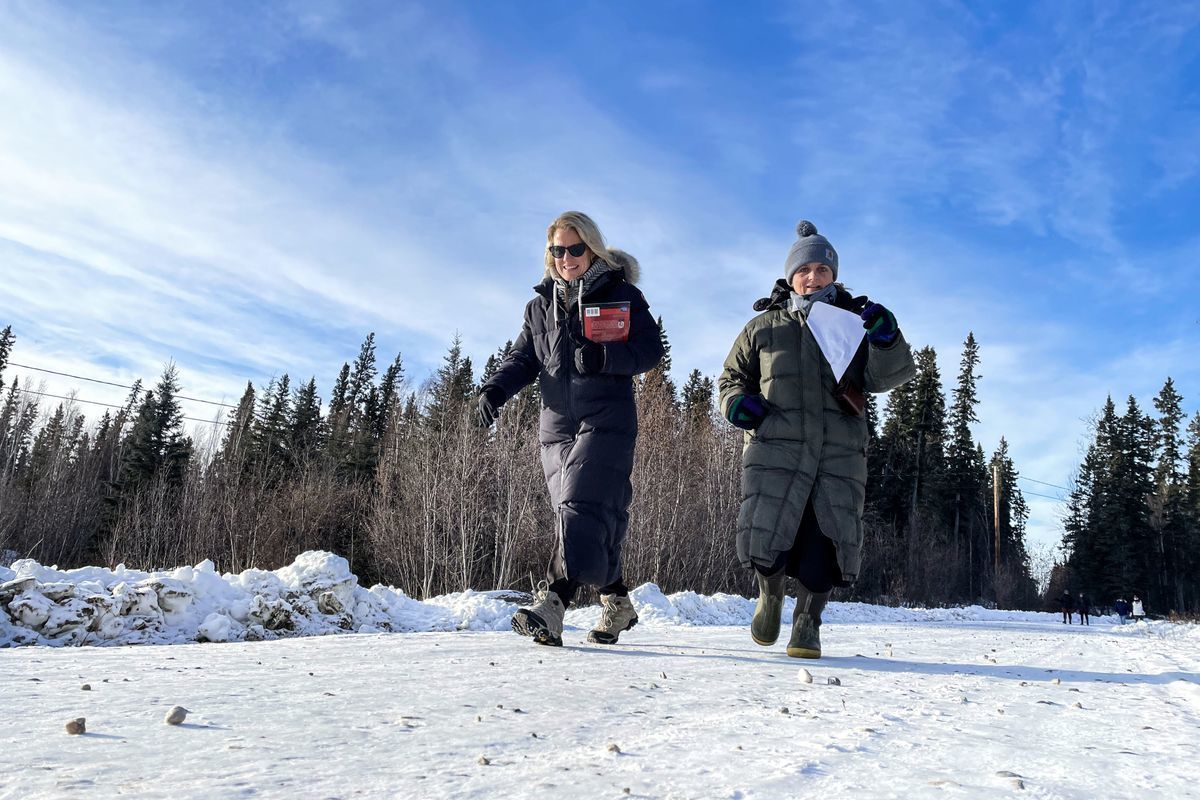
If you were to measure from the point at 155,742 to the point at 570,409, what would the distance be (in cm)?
262

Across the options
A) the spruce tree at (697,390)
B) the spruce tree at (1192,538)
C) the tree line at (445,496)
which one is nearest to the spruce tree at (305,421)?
the tree line at (445,496)

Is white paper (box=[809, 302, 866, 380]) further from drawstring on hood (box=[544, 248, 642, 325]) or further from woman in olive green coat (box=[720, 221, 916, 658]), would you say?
drawstring on hood (box=[544, 248, 642, 325])

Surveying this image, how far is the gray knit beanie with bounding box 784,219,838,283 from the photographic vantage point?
4.16 m

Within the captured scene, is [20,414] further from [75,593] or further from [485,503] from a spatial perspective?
[75,593]

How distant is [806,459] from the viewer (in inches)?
148

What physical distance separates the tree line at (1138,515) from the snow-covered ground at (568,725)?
53.4m

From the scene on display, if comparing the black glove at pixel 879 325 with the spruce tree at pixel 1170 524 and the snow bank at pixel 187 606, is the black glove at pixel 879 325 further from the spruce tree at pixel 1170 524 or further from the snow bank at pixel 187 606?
the spruce tree at pixel 1170 524

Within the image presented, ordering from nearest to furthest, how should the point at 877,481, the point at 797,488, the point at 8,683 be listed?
the point at 8,683
the point at 797,488
the point at 877,481

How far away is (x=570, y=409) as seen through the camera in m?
3.88

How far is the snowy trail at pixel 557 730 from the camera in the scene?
1.29 metres

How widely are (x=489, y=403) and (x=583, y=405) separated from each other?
63 cm

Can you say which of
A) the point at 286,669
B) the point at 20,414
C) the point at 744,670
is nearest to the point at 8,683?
the point at 286,669

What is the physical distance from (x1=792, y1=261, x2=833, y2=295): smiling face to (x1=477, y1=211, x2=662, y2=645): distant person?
883 mm

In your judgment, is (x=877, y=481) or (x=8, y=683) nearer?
(x=8, y=683)
